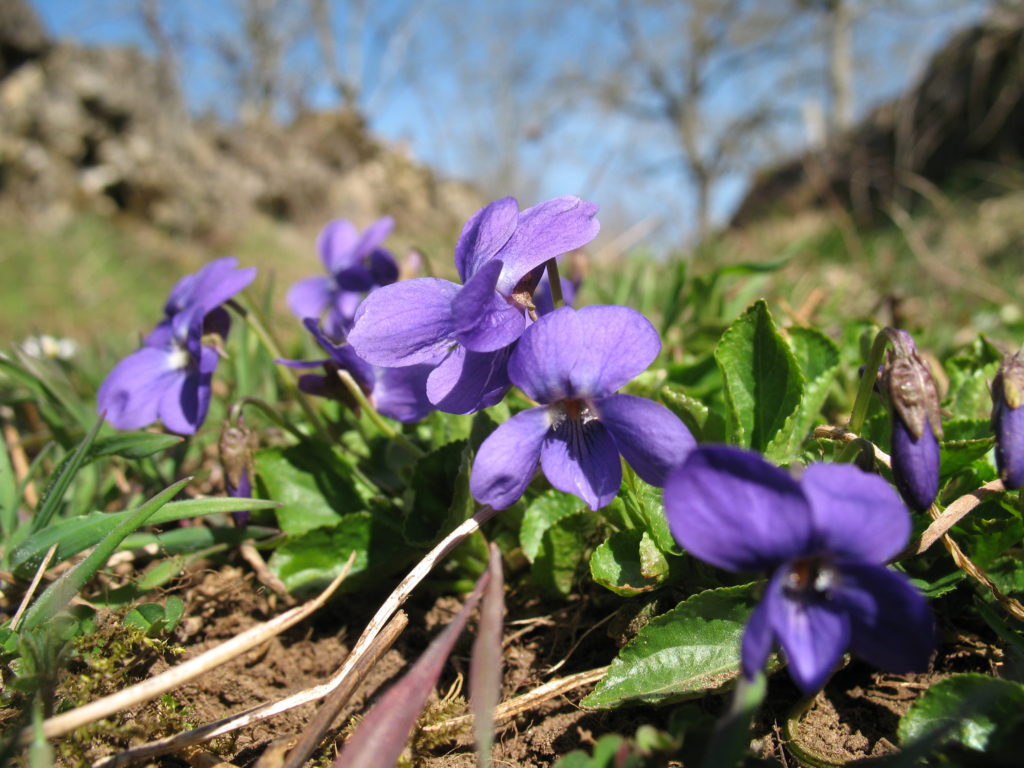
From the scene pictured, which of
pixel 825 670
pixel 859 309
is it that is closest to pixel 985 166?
pixel 859 309

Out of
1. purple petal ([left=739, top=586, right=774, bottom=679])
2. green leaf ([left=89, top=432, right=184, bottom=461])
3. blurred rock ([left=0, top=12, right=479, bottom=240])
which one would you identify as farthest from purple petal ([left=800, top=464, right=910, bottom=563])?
blurred rock ([left=0, top=12, right=479, bottom=240])

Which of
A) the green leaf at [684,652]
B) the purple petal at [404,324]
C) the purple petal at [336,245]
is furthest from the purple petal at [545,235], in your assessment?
the purple petal at [336,245]

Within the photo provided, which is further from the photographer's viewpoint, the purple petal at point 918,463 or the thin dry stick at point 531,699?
the thin dry stick at point 531,699

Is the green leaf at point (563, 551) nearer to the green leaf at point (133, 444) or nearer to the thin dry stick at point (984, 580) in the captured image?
the thin dry stick at point (984, 580)

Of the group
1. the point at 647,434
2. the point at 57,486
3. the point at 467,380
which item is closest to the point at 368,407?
the point at 467,380

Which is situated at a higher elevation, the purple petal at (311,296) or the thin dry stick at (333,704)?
the purple petal at (311,296)

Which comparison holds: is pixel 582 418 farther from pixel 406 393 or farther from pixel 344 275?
pixel 344 275
